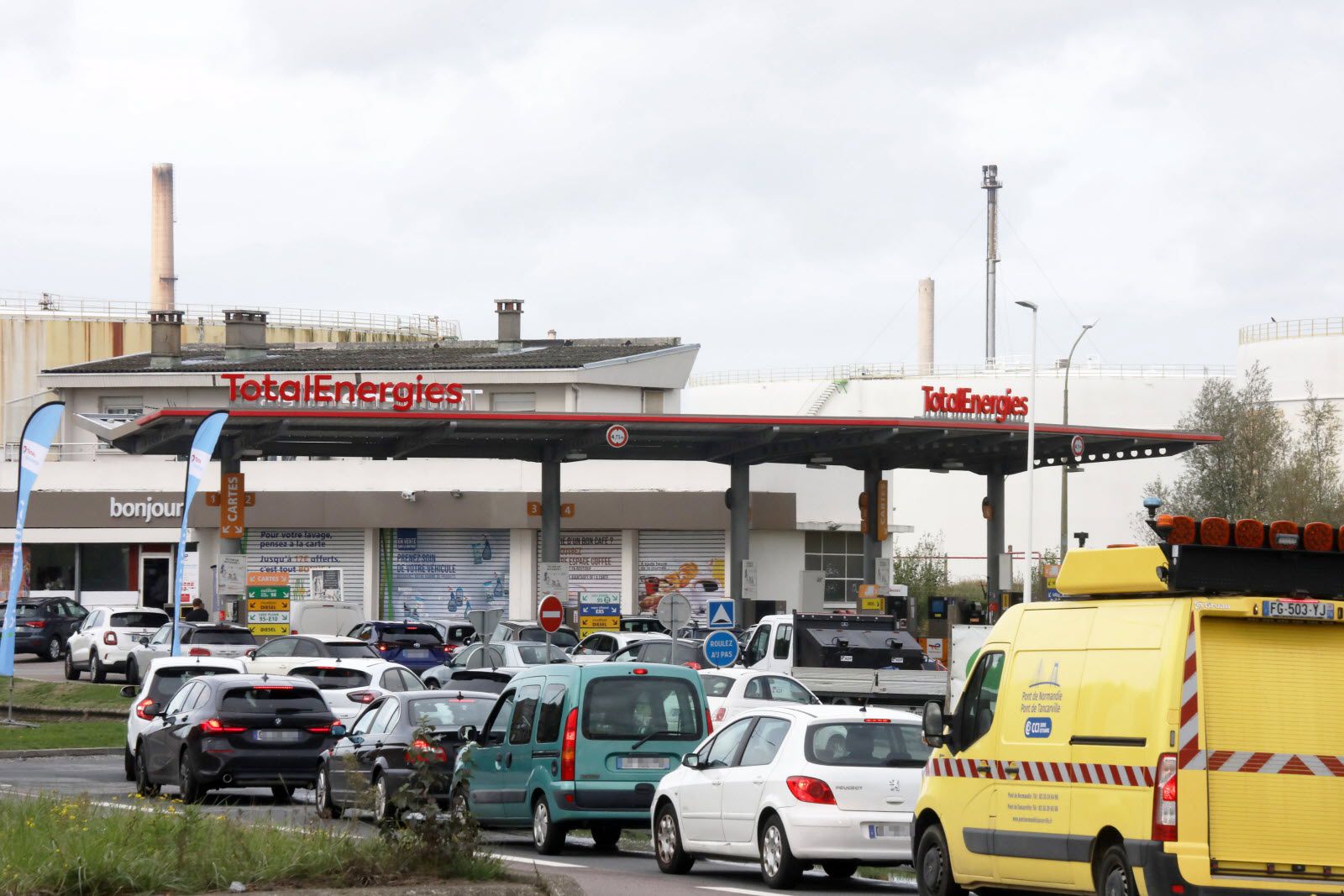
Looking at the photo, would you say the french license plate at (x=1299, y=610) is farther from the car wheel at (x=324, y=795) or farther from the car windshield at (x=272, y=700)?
the car windshield at (x=272, y=700)

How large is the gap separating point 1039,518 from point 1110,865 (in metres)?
78.1

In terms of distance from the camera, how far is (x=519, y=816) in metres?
17.2

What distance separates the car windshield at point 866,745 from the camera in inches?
568

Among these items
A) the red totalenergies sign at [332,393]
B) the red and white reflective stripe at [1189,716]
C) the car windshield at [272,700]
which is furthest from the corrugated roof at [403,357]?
the red and white reflective stripe at [1189,716]

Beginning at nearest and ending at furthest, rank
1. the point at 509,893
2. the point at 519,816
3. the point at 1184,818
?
the point at 509,893, the point at 1184,818, the point at 519,816

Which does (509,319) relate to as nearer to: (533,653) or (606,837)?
(533,653)

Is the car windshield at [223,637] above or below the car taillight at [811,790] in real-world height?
below

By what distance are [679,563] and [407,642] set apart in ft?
61.7

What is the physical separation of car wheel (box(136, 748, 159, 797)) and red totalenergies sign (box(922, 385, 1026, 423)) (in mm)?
28613

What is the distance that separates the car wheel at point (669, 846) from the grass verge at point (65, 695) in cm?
2197

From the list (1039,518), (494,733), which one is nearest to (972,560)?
(1039,518)

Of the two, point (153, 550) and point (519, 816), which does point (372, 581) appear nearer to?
point (153, 550)

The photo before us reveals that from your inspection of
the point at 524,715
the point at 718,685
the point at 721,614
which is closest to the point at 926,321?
the point at 721,614

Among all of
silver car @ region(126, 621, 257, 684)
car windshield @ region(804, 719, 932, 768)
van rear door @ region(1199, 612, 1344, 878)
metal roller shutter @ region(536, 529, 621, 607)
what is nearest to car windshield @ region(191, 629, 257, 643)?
silver car @ region(126, 621, 257, 684)
